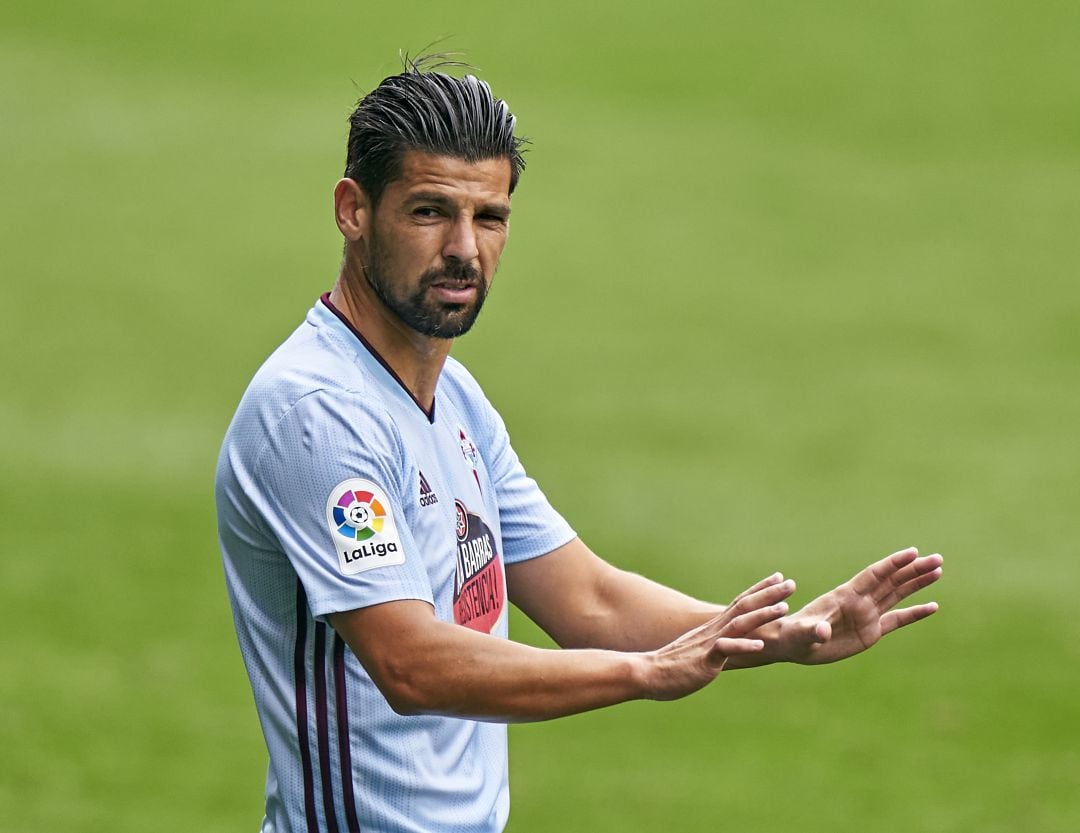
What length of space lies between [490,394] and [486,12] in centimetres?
1025

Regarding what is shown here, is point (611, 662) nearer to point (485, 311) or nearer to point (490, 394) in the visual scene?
point (490, 394)

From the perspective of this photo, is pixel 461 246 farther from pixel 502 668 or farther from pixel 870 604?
pixel 870 604

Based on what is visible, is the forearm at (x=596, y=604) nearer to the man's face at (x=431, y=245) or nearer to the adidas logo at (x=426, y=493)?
the adidas logo at (x=426, y=493)

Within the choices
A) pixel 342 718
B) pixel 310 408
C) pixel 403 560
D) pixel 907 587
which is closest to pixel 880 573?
pixel 907 587

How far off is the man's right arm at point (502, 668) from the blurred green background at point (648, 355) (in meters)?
5.99

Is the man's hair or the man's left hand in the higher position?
the man's hair

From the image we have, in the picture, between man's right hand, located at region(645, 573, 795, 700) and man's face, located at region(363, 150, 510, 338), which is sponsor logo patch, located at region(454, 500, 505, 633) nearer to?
man's face, located at region(363, 150, 510, 338)

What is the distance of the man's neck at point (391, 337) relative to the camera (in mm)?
4383

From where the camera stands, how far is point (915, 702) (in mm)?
11375

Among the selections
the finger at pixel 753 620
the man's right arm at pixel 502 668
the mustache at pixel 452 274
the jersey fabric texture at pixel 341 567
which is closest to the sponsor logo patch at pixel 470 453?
the jersey fabric texture at pixel 341 567

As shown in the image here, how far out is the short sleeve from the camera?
3957mm

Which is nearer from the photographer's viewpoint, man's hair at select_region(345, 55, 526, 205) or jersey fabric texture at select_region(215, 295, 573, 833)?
jersey fabric texture at select_region(215, 295, 573, 833)

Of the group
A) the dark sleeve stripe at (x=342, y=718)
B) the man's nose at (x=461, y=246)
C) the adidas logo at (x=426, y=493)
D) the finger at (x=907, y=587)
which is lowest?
the dark sleeve stripe at (x=342, y=718)

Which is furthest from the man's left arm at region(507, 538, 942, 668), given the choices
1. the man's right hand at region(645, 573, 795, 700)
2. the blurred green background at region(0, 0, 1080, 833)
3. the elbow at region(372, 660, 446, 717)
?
the blurred green background at region(0, 0, 1080, 833)
